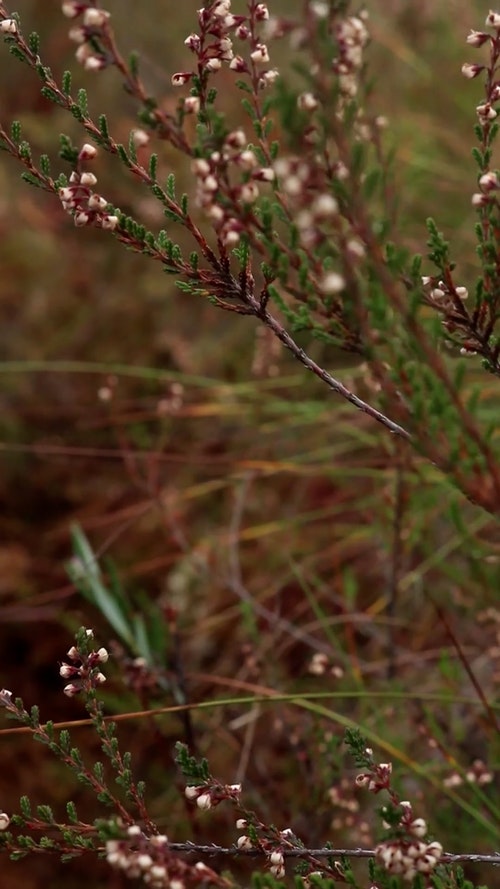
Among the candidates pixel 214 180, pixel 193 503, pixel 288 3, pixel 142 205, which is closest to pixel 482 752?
pixel 193 503

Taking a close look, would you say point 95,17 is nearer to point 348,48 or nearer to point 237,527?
point 348,48

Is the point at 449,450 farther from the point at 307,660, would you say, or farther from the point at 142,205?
the point at 142,205

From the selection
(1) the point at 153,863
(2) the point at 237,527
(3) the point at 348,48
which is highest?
(3) the point at 348,48

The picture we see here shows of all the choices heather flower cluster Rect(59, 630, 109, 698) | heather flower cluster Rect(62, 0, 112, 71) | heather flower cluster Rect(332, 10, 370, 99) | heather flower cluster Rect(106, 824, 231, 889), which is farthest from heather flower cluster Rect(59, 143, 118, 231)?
heather flower cluster Rect(106, 824, 231, 889)

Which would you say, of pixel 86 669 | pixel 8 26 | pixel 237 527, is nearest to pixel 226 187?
pixel 8 26

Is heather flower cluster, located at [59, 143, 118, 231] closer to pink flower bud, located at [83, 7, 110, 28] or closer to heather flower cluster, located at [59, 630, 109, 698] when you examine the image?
pink flower bud, located at [83, 7, 110, 28]

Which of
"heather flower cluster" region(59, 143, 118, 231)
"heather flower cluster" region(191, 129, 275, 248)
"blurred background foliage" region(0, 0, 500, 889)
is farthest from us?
"blurred background foliage" region(0, 0, 500, 889)

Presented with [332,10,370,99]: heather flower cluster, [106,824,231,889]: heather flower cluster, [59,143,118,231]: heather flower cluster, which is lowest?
[106,824,231,889]: heather flower cluster
